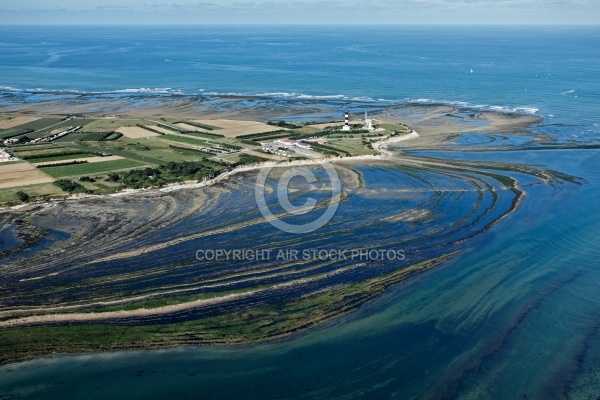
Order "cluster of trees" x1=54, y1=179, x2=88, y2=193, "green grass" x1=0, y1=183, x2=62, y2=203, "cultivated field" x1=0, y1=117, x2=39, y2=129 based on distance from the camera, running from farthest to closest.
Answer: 1. "cultivated field" x1=0, y1=117, x2=39, y2=129
2. "cluster of trees" x1=54, y1=179, x2=88, y2=193
3. "green grass" x1=0, y1=183, x2=62, y2=203

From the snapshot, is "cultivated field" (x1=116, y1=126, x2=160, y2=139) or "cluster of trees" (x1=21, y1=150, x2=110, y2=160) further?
"cultivated field" (x1=116, y1=126, x2=160, y2=139)

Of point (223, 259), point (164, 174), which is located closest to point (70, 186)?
point (164, 174)

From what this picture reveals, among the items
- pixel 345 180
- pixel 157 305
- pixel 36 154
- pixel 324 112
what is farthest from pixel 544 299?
pixel 324 112

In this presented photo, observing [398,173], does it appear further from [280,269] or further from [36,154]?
[36,154]

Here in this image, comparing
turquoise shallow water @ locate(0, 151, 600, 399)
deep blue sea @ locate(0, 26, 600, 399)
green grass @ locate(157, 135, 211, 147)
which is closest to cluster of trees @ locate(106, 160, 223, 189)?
green grass @ locate(157, 135, 211, 147)

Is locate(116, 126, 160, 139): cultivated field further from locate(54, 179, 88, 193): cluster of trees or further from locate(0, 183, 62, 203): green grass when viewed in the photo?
locate(0, 183, 62, 203): green grass

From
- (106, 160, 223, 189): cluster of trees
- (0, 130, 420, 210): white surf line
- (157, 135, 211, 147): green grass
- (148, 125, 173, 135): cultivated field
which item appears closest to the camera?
(0, 130, 420, 210): white surf line
